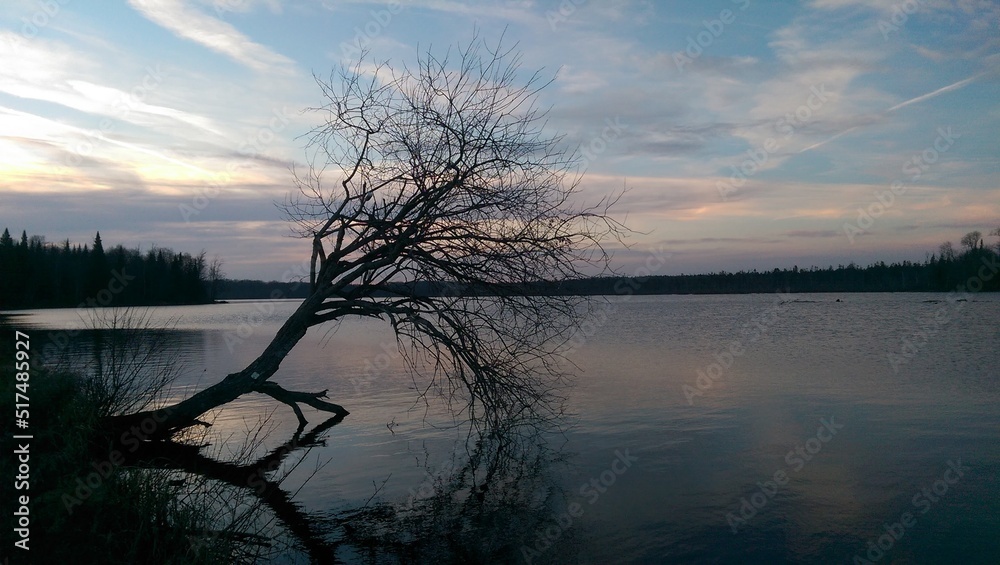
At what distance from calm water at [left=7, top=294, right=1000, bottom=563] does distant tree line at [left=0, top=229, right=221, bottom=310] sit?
40.9m

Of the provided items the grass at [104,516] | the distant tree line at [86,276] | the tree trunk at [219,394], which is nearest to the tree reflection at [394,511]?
the grass at [104,516]

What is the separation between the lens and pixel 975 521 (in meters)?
8.74

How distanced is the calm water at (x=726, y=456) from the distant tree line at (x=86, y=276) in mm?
40941

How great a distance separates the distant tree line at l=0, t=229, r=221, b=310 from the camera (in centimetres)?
5706

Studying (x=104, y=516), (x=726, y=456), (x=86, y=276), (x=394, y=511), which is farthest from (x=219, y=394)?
(x=86, y=276)

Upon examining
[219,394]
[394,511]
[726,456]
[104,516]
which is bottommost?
[394,511]

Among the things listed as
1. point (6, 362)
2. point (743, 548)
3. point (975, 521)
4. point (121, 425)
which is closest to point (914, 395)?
point (975, 521)

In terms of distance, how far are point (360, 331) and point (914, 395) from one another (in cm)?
3567

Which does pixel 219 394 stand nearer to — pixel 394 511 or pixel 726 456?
pixel 394 511

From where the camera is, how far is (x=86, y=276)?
72625mm

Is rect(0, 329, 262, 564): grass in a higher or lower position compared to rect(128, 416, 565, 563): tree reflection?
higher

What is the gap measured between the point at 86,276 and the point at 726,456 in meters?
79.7

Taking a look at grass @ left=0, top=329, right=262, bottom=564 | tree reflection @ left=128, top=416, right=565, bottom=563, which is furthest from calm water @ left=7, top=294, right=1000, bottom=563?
grass @ left=0, top=329, right=262, bottom=564

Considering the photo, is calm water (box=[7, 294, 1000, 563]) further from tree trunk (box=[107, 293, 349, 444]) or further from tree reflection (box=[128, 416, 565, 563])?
tree trunk (box=[107, 293, 349, 444])
